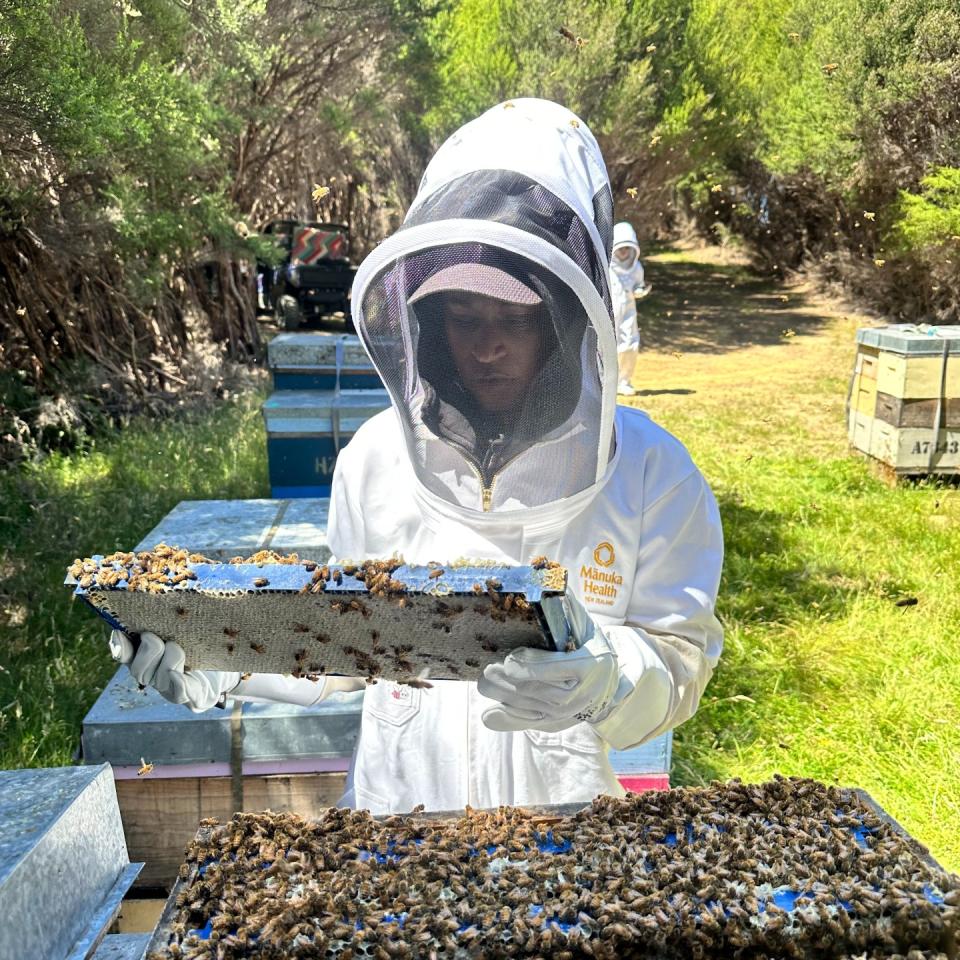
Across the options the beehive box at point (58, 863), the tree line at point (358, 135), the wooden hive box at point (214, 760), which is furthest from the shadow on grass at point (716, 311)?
the beehive box at point (58, 863)

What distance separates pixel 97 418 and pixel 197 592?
747 centimetres

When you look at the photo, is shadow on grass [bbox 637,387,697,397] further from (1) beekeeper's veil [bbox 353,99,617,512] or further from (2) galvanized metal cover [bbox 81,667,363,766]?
(1) beekeeper's veil [bbox 353,99,617,512]

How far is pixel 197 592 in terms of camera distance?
134cm

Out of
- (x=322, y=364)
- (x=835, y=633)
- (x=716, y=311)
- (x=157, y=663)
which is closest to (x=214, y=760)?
(x=157, y=663)

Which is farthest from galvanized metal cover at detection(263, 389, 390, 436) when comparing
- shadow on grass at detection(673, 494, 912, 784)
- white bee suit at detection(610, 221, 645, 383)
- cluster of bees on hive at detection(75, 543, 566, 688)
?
white bee suit at detection(610, 221, 645, 383)

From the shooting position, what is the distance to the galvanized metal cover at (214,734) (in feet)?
8.21

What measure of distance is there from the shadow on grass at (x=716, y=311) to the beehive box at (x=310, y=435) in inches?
446

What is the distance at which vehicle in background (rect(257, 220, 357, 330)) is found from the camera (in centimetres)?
1418

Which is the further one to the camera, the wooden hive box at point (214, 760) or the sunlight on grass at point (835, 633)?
the sunlight on grass at point (835, 633)

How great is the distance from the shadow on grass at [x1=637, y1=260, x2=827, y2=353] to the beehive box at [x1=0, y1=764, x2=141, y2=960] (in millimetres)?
14863

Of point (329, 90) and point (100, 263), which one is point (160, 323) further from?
point (329, 90)

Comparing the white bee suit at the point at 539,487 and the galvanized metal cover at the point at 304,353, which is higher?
the white bee suit at the point at 539,487

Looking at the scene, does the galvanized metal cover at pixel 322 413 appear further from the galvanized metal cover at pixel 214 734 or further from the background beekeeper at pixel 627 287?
the background beekeeper at pixel 627 287

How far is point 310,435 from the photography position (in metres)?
4.91
